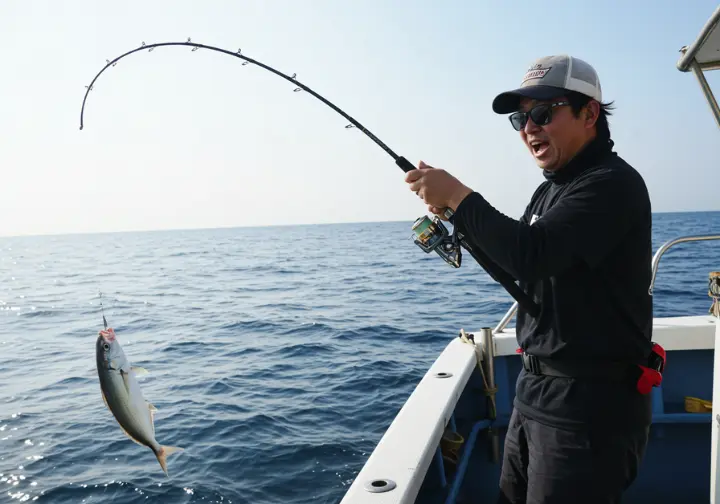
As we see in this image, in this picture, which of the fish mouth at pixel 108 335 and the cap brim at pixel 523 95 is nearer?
the cap brim at pixel 523 95

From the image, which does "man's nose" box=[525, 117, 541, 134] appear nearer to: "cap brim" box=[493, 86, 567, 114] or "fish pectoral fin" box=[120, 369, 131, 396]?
"cap brim" box=[493, 86, 567, 114]

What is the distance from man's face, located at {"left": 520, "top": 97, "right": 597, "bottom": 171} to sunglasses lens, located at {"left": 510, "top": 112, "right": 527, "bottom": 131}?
2 centimetres

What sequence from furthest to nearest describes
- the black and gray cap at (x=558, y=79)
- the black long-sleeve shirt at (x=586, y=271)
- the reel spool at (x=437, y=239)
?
the reel spool at (x=437, y=239) < the black and gray cap at (x=558, y=79) < the black long-sleeve shirt at (x=586, y=271)

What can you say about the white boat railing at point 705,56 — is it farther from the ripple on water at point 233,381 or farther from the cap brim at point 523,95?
the ripple on water at point 233,381

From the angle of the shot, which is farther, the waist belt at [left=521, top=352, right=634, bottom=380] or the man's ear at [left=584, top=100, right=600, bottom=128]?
the man's ear at [left=584, top=100, right=600, bottom=128]

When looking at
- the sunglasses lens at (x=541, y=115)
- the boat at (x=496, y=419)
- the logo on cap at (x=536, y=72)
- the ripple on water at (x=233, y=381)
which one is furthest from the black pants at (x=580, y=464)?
the ripple on water at (x=233, y=381)

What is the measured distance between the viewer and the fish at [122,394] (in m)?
2.51

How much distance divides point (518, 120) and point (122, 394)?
1.93m

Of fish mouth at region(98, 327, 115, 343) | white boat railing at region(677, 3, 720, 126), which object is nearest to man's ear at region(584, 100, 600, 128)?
white boat railing at region(677, 3, 720, 126)

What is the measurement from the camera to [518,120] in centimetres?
218

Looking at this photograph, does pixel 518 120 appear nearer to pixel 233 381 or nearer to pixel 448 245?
pixel 448 245

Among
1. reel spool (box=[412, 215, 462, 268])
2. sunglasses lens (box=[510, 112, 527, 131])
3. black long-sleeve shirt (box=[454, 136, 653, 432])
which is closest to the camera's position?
black long-sleeve shirt (box=[454, 136, 653, 432])

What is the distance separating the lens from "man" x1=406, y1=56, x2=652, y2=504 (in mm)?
1809

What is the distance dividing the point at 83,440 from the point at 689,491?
6.28 m
